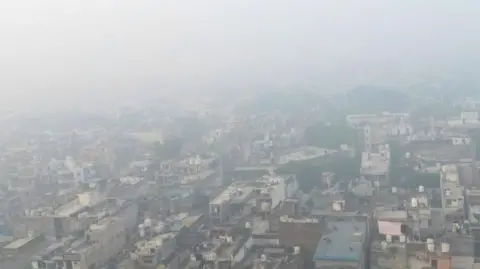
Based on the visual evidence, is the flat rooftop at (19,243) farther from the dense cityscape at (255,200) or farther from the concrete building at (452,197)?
the concrete building at (452,197)

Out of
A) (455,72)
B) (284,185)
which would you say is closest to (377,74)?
(455,72)

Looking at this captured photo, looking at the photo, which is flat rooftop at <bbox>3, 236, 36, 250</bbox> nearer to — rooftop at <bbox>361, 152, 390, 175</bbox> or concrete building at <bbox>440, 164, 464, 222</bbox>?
concrete building at <bbox>440, 164, 464, 222</bbox>

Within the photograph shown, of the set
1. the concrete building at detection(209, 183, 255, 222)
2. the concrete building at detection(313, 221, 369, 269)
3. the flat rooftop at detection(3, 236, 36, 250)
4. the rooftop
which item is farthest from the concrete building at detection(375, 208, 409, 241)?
the flat rooftop at detection(3, 236, 36, 250)

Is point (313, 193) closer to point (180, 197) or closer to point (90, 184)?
point (180, 197)

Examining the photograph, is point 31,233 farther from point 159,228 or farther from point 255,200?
point 255,200

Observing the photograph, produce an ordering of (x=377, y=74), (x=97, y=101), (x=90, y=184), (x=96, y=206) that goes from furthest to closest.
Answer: (x=377, y=74) → (x=97, y=101) → (x=90, y=184) → (x=96, y=206)

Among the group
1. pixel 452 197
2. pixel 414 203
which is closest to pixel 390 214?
pixel 414 203

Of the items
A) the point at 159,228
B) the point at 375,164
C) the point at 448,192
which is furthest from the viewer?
the point at 375,164
